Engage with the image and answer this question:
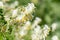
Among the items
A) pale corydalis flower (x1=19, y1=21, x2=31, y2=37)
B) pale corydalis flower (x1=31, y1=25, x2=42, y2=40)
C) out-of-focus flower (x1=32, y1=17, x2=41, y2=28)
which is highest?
out-of-focus flower (x1=32, y1=17, x2=41, y2=28)

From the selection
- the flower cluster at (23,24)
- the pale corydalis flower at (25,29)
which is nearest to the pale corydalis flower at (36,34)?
the flower cluster at (23,24)

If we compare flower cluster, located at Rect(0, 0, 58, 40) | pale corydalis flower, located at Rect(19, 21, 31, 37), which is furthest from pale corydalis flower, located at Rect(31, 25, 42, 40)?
pale corydalis flower, located at Rect(19, 21, 31, 37)

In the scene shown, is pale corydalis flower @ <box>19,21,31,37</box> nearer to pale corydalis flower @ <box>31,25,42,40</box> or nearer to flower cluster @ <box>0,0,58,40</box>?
flower cluster @ <box>0,0,58,40</box>

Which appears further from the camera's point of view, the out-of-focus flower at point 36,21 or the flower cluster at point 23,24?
the out-of-focus flower at point 36,21

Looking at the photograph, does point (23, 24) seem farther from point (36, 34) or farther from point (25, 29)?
point (36, 34)

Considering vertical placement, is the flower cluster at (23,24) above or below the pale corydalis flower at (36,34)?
above

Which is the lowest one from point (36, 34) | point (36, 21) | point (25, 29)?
point (36, 34)

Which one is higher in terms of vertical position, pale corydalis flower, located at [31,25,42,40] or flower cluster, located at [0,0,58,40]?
flower cluster, located at [0,0,58,40]

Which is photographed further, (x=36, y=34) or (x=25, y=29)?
(x=25, y=29)

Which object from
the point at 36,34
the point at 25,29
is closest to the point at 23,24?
the point at 25,29

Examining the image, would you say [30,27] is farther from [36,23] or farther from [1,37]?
[1,37]

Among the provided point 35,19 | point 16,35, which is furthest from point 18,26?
point 35,19

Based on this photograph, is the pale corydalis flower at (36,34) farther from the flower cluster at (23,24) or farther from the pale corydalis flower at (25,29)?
the pale corydalis flower at (25,29)
